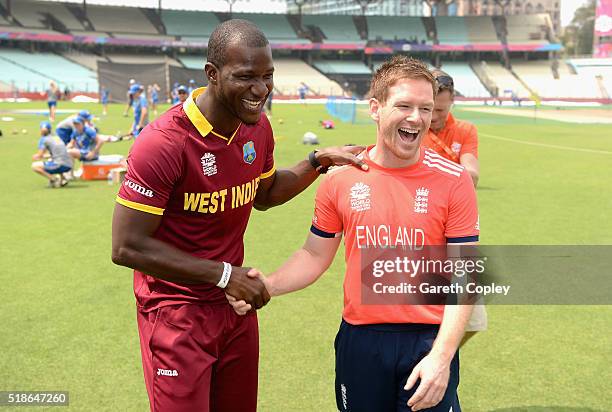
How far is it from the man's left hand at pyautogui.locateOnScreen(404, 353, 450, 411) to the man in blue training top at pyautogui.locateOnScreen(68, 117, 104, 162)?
14373 millimetres

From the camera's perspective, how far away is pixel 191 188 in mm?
3135

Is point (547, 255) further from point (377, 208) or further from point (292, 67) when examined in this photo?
point (292, 67)

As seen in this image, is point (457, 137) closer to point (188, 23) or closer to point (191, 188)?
point (191, 188)

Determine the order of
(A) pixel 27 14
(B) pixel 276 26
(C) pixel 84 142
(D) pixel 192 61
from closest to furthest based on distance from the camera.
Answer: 1. (C) pixel 84 142
2. (A) pixel 27 14
3. (D) pixel 192 61
4. (B) pixel 276 26

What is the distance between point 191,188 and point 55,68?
226 ft

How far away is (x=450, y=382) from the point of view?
2.87 meters

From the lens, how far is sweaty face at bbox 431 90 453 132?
557 centimetres

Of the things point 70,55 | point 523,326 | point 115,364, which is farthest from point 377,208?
point 70,55

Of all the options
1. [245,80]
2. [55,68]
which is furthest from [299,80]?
[245,80]

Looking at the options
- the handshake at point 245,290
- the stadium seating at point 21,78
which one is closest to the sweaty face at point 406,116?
the handshake at point 245,290

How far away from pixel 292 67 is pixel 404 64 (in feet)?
253

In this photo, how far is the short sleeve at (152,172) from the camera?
2959 millimetres

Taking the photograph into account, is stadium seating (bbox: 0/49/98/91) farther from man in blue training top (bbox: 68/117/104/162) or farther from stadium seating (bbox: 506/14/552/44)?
stadium seating (bbox: 506/14/552/44)

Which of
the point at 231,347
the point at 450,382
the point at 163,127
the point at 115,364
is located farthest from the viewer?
the point at 115,364
